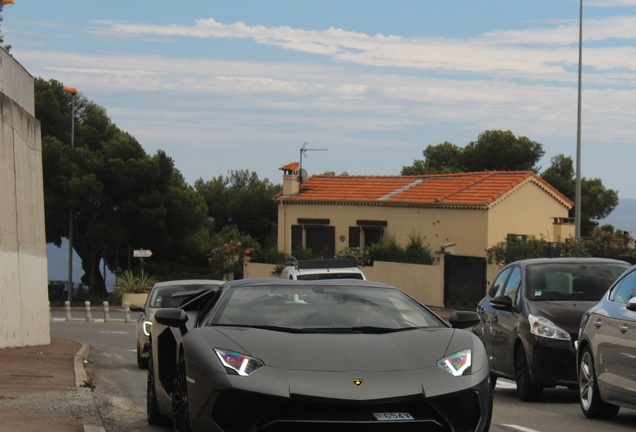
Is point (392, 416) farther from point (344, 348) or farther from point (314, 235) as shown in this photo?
point (314, 235)

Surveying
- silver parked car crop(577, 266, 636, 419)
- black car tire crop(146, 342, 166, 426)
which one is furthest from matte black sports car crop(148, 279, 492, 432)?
silver parked car crop(577, 266, 636, 419)

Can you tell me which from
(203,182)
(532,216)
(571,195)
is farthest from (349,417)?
(203,182)

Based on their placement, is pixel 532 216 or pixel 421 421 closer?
pixel 421 421

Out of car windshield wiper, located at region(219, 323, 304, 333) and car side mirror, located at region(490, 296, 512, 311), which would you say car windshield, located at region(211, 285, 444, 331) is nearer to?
car windshield wiper, located at region(219, 323, 304, 333)

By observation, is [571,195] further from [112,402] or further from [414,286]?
[112,402]

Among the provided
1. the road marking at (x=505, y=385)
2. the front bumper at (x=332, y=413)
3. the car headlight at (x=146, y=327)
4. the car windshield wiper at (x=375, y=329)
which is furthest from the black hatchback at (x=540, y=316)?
the car headlight at (x=146, y=327)

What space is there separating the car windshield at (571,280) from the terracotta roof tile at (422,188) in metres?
37.2

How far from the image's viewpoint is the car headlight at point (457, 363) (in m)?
7.50

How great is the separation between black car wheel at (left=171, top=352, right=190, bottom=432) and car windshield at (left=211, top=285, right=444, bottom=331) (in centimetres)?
44

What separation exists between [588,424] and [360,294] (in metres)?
3.54

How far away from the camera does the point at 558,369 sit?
13.2 m

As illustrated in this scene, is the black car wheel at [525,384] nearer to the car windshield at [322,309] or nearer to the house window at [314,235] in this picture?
the car windshield at [322,309]

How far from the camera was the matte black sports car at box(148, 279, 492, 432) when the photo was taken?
7.15m

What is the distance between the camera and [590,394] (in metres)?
11.5
